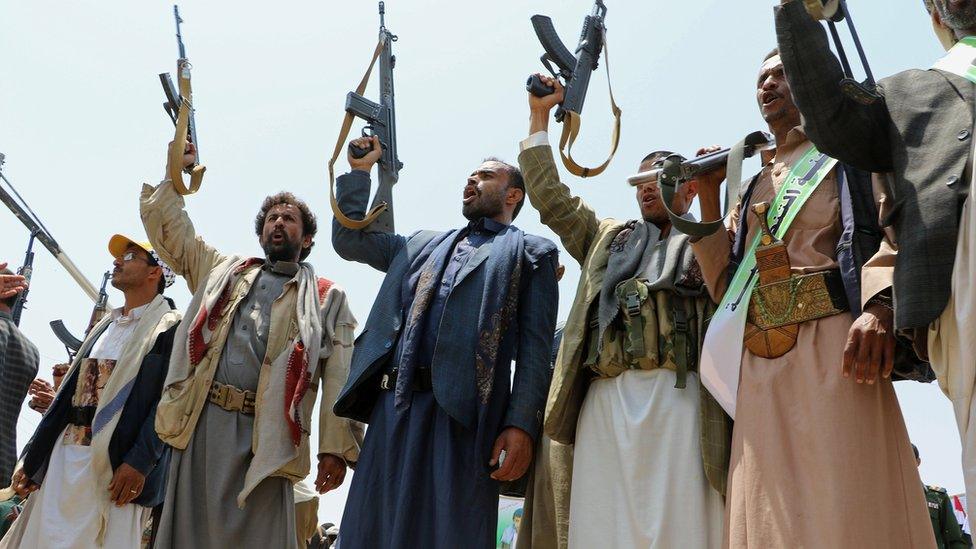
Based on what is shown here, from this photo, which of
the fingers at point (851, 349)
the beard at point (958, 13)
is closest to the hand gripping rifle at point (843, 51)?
the beard at point (958, 13)

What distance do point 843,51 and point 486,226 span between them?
7.33 feet

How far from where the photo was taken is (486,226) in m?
5.22

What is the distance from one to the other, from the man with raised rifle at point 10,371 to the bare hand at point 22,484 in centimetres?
66

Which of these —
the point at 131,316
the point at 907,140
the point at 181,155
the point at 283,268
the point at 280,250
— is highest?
the point at 181,155

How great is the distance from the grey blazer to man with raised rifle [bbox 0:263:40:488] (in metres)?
5.68

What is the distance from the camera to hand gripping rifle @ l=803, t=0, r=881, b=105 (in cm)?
322

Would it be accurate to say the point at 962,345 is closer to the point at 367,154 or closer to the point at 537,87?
the point at 537,87

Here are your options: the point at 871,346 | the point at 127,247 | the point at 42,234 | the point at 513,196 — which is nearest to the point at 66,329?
the point at 42,234

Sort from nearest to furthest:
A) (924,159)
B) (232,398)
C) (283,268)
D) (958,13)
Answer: (924,159) < (958,13) < (232,398) < (283,268)

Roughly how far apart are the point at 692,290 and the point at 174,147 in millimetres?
3301

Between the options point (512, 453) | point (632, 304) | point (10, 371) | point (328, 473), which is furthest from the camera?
point (10, 371)

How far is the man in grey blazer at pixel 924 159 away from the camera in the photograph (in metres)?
2.93

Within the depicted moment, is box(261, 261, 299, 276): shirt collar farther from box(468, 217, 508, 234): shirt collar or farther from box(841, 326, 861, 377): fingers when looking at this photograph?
box(841, 326, 861, 377): fingers

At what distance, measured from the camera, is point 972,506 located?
2.77m
